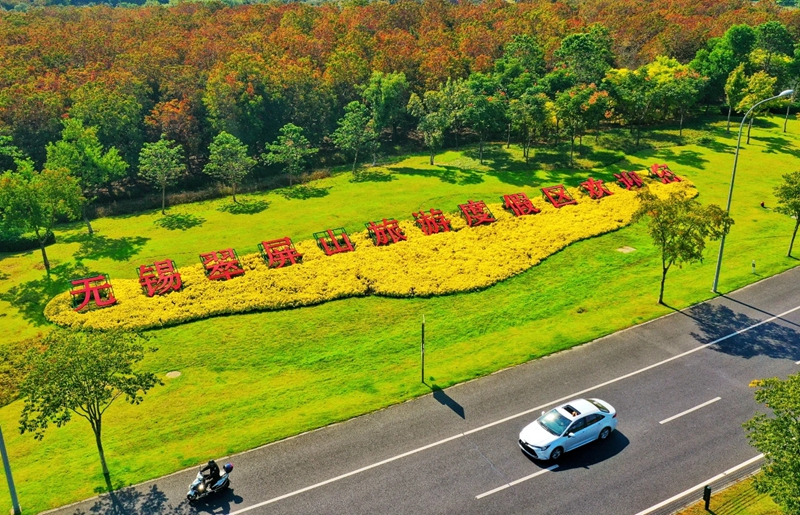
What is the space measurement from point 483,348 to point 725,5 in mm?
108984

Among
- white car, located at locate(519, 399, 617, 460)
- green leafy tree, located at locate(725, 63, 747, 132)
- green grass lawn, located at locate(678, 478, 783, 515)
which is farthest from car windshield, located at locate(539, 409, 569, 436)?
green leafy tree, located at locate(725, 63, 747, 132)

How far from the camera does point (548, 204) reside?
5447 cm

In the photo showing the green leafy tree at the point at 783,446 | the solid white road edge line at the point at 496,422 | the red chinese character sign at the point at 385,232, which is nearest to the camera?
the green leafy tree at the point at 783,446

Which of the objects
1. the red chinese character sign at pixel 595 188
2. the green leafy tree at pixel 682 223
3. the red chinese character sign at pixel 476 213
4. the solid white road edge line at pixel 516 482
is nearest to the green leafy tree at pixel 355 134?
the red chinese character sign at pixel 476 213

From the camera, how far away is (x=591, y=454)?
25750 millimetres

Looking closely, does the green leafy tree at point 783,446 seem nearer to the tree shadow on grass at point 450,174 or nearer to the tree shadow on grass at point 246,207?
the tree shadow on grass at point 450,174

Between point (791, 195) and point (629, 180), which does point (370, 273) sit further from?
point (629, 180)

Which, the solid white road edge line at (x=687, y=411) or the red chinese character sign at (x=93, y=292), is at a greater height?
the red chinese character sign at (x=93, y=292)

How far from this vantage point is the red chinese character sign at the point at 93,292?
39.5 meters

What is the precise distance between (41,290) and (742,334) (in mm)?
49285

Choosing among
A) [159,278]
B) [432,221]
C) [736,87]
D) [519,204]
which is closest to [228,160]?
[159,278]

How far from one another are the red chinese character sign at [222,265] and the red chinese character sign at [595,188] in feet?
115

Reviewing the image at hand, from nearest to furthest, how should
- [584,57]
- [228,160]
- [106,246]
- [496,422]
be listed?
[496,422], [106,246], [228,160], [584,57]

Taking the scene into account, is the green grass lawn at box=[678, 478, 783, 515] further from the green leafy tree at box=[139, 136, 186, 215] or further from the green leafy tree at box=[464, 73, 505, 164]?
the green leafy tree at box=[139, 136, 186, 215]
